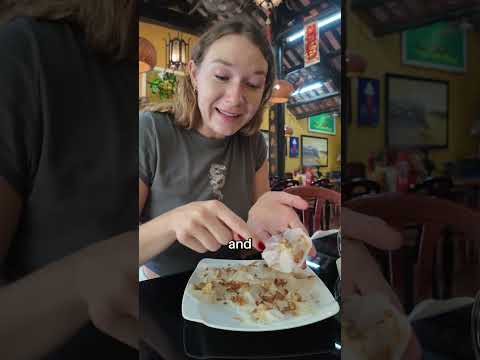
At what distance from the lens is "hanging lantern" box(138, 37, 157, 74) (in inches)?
26.1

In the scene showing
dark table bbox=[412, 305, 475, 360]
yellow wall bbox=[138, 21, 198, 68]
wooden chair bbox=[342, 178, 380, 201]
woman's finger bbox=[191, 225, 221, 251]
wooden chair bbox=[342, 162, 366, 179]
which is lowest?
dark table bbox=[412, 305, 475, 360]

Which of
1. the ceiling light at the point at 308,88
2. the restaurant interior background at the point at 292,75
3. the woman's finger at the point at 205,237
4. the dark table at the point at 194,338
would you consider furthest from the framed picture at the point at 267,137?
the dark table at the point at 194,338

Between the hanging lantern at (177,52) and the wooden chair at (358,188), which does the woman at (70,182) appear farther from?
the wooden chair at (358,188)

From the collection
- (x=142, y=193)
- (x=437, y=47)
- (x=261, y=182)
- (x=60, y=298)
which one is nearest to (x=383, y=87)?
(x=437, y=47)

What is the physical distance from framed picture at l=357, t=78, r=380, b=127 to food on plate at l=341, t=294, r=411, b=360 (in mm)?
420

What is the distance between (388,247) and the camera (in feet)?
2.56

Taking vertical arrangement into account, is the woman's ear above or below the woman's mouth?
above

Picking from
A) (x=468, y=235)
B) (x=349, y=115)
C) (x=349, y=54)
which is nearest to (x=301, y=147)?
(x=349, y=115)

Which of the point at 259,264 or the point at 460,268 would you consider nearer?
the point at 259,264

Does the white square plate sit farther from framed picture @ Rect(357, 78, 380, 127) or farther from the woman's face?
framed picture @ Rect(357, 78, 380, 127)

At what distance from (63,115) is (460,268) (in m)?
0.99

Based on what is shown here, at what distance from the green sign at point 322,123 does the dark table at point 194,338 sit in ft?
1.40

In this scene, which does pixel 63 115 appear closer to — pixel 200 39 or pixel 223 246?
pixel 200 39

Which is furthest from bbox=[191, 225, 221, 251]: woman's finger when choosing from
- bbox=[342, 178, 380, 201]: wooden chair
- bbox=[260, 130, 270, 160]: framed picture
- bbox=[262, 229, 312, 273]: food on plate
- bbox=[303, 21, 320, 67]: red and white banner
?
bbox=[303, 21, 320, 67]: red and white banner
